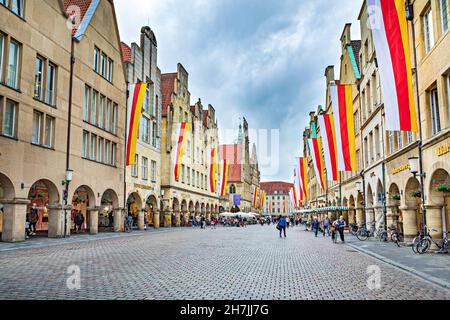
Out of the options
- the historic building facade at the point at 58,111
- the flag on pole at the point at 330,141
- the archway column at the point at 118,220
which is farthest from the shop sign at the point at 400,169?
the archway column at the point at 118,220

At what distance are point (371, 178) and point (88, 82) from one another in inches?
846

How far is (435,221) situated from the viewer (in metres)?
17.7

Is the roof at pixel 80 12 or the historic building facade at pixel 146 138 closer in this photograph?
the roof at pixel 80 12

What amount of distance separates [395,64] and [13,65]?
19.0 metres

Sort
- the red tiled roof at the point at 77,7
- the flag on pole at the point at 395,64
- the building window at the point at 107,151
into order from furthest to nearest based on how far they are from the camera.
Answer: the building window at the point at 107,151 → the red tiled roof at the point at 77,7 → the flag on pole at the point at 395,64

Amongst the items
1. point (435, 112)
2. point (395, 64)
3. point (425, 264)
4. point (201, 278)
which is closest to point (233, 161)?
point (435, 112)

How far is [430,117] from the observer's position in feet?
59.5

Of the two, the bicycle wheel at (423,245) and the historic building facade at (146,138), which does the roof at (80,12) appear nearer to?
the historic building facade at (146,138)

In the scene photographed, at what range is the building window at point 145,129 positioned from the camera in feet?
139

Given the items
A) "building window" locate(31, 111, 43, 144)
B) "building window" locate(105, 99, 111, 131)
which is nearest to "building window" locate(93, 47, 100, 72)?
"building window" locate(105, 99, 111, 131)

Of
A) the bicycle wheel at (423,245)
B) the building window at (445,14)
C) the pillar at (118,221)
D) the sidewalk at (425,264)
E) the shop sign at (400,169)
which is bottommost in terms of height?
the sidewalk at (425,264)

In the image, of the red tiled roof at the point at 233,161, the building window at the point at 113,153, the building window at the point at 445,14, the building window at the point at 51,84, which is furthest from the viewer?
the red tiled roof at the point at 233,161
